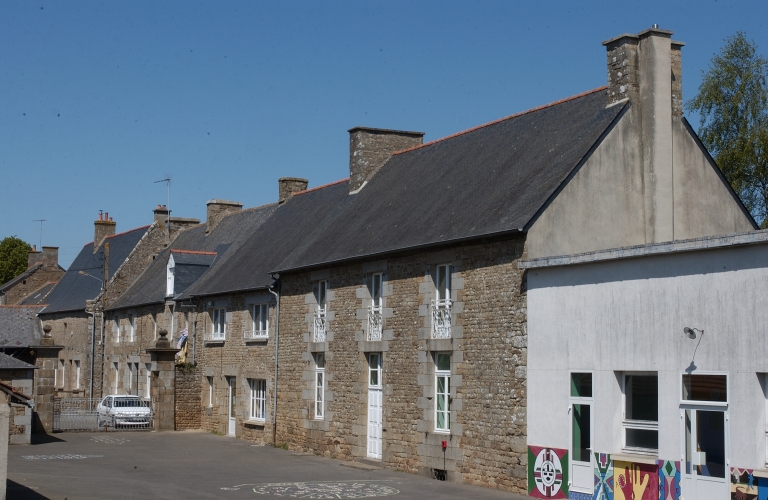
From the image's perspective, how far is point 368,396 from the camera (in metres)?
21.7

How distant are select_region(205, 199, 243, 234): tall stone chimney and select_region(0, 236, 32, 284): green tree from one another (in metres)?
35.7

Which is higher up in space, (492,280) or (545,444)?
(492,280)

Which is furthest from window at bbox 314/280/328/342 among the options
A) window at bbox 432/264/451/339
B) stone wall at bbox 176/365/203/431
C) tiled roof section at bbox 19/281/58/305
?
tiled roof section at bbox 19/281/58/305

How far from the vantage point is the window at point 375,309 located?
21.3m

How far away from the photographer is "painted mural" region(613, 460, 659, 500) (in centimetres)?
1438

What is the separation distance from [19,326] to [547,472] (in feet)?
112

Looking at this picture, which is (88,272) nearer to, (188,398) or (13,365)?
(188,398)

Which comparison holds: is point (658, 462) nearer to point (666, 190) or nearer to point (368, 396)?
point (666, 190)

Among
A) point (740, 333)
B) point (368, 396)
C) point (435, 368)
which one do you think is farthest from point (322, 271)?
point (740, 333)

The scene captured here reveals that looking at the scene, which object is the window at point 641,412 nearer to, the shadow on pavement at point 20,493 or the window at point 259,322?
the shadow on pavement at point 20,493

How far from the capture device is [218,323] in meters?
30.2

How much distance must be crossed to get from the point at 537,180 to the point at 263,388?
12158 mm

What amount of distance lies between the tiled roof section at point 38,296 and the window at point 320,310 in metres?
30.0

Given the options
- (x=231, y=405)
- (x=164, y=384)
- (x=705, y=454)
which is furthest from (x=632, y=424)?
(x=164, y=384)
